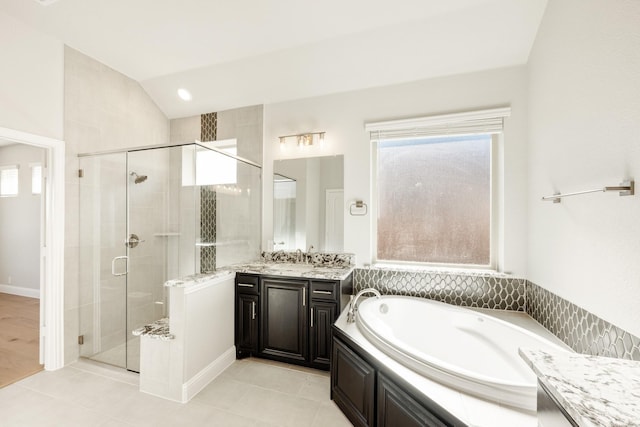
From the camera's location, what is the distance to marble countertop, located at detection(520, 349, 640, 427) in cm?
55

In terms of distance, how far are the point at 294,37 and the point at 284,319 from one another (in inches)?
102

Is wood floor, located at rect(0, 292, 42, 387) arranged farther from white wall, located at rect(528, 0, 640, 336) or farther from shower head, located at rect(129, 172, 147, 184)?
white wall, located at rect(528, 0, 640, 336)

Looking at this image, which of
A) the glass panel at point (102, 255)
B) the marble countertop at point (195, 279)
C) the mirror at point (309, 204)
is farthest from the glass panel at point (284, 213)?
the glass panel at point (102, 255)

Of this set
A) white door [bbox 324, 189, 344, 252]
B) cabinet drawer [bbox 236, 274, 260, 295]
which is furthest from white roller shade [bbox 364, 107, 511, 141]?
cabinet drawer [bbox 236, 274, 260, 295]

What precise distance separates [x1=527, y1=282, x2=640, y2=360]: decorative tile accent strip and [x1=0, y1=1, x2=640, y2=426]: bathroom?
0.05 metres

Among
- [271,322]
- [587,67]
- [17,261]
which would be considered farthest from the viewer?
[17,261]

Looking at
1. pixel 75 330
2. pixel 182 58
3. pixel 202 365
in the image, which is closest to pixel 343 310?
pixel 202 365

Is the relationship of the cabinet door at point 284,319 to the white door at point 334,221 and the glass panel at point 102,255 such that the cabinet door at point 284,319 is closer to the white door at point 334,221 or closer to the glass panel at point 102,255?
the white door at point 334,221

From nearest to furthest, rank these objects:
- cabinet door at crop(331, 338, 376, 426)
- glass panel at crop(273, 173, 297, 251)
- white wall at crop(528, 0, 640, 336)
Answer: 1. white wall at crop(528, 0, 640, 336)
2. cabinet door at crop(331, 338, 376, 426)
3. glass panel at crop(273, 173, 297, 251)

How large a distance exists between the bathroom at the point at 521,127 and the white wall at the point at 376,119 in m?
0.01

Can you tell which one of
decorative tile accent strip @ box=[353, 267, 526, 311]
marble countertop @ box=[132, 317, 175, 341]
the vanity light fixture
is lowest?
marble countertop @ box=[132, 317, 175, 341]

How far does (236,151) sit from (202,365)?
7.80 ft

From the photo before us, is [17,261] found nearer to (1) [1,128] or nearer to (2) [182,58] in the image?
(1) [1,128]

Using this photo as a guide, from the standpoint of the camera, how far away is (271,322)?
253cm
